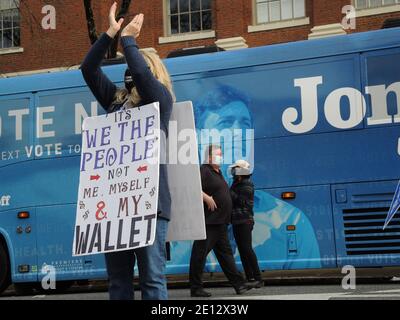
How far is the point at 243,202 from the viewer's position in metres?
9.70

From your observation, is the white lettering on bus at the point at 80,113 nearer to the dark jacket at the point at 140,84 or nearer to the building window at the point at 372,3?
the dark jacket at the point at 140,84

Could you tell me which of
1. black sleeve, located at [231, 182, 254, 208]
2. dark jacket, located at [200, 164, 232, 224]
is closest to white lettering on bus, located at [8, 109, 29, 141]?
dark jacket, located at [200, 164, 232, 224]

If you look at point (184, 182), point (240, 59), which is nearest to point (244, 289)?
point (240, 59)

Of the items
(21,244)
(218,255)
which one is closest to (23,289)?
(21,244)

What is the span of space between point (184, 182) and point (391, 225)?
5377 mm

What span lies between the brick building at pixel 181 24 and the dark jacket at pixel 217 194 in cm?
1103

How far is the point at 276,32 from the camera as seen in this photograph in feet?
67.3

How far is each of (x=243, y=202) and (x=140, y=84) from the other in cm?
548

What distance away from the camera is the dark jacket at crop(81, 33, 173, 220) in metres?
4.38

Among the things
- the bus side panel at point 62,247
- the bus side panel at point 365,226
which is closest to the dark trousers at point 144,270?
the bus side panel at point 365,226

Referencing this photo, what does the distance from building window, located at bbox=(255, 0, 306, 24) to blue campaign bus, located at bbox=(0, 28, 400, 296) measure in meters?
10.5

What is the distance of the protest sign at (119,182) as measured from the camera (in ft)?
14.1
